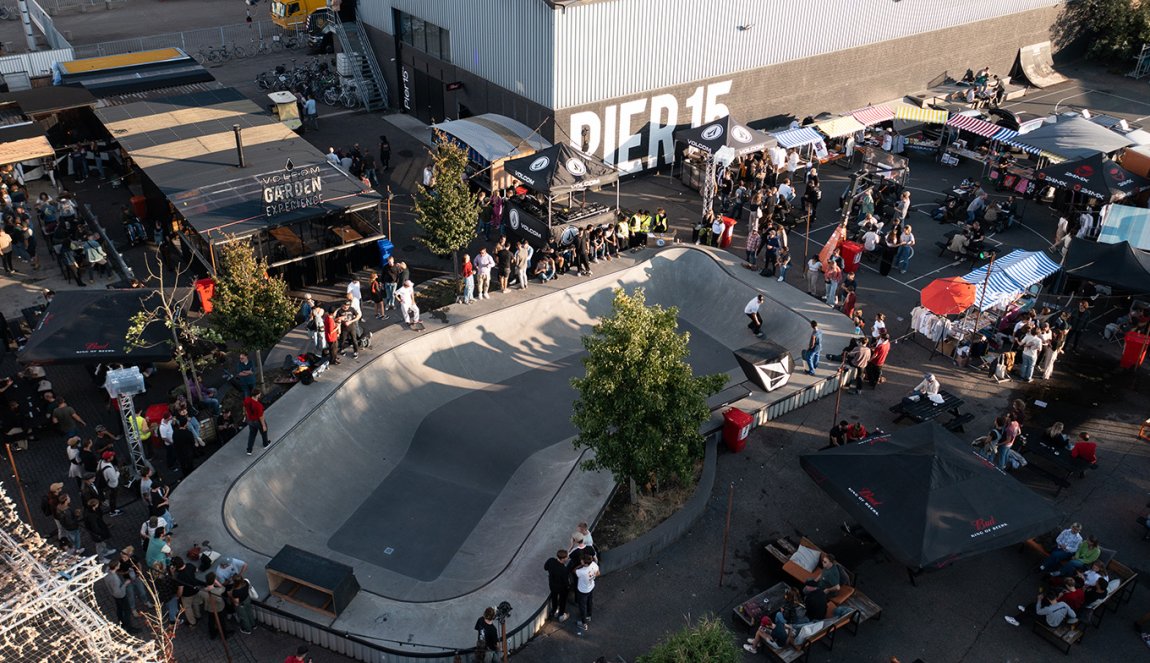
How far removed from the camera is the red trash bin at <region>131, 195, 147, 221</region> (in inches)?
1145

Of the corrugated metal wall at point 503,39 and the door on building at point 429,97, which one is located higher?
the corrugated metal wall at point 503,39

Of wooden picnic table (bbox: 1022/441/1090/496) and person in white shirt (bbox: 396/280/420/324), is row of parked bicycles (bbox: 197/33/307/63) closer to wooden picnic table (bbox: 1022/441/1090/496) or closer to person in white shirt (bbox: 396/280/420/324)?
person in white shirt (bbox: 396/280/420/324)

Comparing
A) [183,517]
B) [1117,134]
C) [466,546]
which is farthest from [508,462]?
[1117,134]

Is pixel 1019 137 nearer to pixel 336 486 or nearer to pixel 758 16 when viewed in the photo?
pixel 758 16

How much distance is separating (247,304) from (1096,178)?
81.5ft

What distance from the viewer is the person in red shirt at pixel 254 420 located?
17594 mm

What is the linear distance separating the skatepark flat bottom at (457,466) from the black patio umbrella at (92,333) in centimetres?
593

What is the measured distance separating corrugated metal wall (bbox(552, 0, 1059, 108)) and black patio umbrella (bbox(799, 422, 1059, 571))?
17.9 metres

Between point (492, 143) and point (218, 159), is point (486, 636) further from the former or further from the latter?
point (218, 159)

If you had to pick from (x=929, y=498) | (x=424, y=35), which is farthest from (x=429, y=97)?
(x=929, y=498)

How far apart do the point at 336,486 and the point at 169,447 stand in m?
3.35

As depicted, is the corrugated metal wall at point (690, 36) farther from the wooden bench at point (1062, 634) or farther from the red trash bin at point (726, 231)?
the wooden bench at point (1062, 634)

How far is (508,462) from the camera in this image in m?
19.6

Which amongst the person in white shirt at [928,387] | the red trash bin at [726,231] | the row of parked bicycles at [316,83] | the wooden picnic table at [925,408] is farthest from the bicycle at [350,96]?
the person in white shirt at [928,387]
